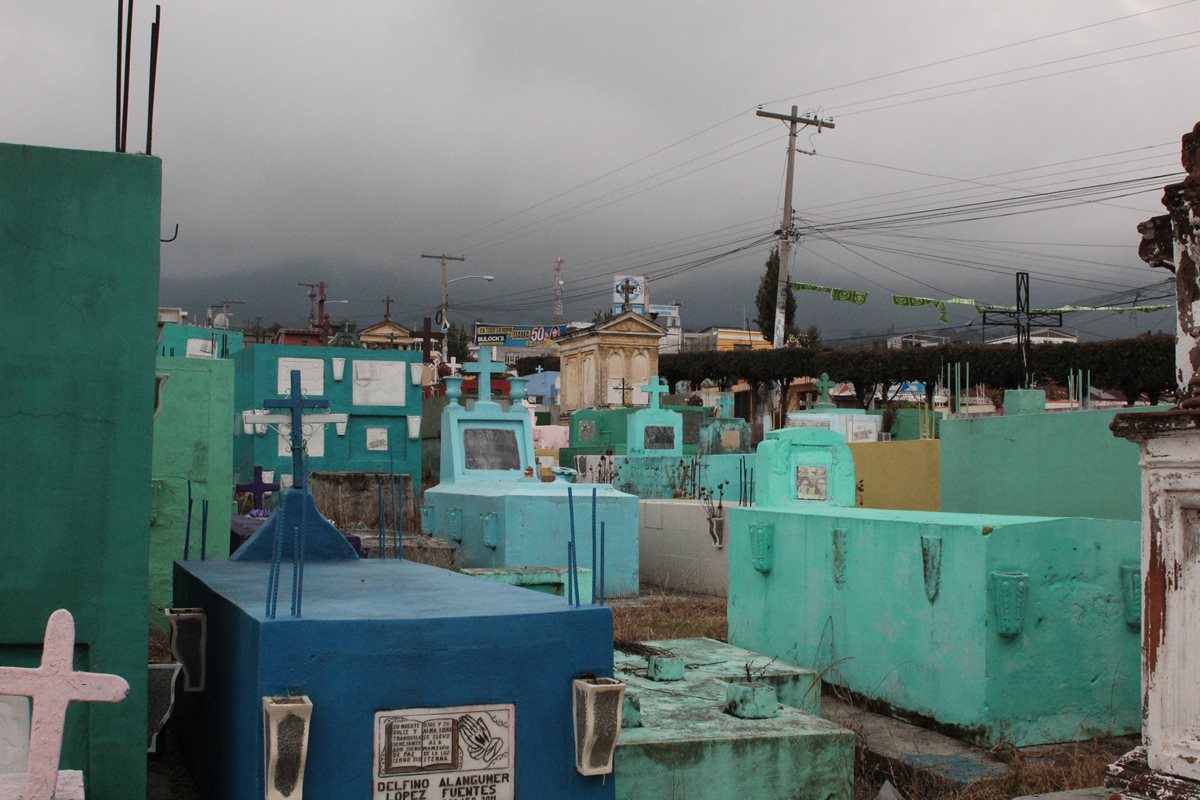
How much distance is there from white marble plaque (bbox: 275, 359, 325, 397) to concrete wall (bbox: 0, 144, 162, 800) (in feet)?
52.6

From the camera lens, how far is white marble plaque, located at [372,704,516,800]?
423 cm

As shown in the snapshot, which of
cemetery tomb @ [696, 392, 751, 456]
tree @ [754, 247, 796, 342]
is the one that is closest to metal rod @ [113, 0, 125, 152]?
cemetery tomb @ [696, 392, 751, 456]

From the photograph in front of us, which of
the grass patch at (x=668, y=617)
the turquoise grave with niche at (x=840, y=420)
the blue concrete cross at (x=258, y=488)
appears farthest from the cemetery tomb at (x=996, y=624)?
the turquoise grave with niche at (x=840, y=420)

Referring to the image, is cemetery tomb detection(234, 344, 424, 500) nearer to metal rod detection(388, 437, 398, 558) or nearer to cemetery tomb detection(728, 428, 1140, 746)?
metal rod detection(388, 437, 398, 558)

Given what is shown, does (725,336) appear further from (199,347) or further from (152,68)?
(152,68)

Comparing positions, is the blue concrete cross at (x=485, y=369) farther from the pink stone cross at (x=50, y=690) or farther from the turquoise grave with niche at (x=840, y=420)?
the pink stone cross at (x=50, y=690)

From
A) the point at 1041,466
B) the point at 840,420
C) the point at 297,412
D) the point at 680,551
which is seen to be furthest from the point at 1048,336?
the point at 297,412

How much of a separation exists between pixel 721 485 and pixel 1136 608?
9.82 metres

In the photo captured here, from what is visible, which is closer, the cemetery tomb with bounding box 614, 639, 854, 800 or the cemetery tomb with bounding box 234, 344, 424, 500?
the cemetery tomb with bounding box 614, 639, 854, 800

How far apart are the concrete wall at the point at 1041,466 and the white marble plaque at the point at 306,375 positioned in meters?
11.3

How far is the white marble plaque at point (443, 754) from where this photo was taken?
423 cm

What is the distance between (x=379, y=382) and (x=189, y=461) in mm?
11131

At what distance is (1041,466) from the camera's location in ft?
38.9

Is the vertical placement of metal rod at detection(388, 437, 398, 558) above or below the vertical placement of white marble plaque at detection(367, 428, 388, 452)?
below
